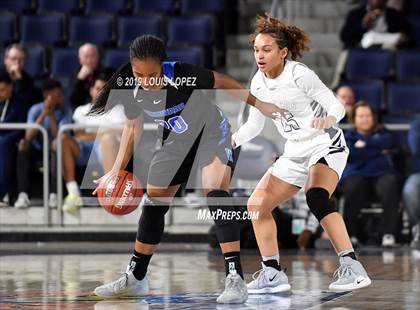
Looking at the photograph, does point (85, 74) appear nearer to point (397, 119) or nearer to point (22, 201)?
point (22, 201)

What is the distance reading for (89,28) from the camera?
16.7 meters

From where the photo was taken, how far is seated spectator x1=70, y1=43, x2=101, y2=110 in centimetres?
1449

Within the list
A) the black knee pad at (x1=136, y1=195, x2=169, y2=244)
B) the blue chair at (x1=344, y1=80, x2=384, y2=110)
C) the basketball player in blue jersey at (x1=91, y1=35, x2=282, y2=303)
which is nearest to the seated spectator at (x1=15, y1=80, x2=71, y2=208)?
the blue chair at (x1=344, y1=80, x2=384, y2=110)

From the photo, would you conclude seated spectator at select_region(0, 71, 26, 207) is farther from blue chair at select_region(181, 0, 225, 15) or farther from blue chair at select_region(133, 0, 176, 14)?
blue chair at select_region(181, 0, 225, 15)

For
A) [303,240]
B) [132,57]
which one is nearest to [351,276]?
[132,57]

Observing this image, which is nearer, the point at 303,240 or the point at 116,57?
the point at 303,240

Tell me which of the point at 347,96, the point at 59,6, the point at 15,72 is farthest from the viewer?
the point at 59,6

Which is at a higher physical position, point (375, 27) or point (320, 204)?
point (375, 27)

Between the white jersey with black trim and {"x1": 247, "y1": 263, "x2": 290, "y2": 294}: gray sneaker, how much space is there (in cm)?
95

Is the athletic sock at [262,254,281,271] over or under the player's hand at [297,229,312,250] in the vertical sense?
over

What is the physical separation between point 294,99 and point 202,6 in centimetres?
804

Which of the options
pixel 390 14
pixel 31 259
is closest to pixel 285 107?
pixel 31 259

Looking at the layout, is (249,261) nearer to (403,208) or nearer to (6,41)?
(403,208)

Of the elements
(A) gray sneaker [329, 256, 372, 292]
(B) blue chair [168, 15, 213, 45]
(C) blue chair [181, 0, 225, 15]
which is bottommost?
(A) gray sneaker [329, 256, 372, 292]
